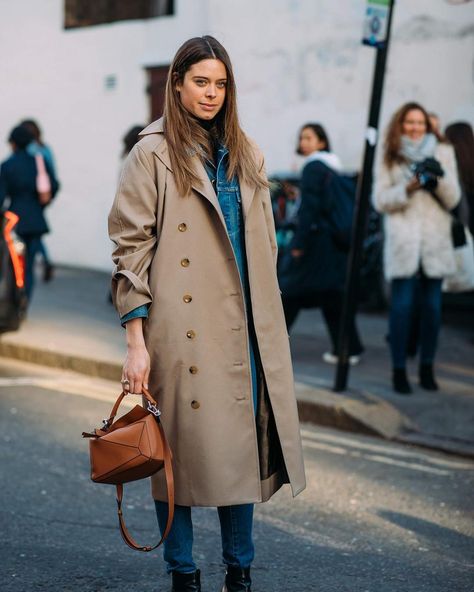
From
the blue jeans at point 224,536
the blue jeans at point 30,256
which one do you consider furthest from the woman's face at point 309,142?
the blue jeans at point 224,536

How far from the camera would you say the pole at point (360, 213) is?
7605mm

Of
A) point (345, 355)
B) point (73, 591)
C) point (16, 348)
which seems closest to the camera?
point (73, 591)

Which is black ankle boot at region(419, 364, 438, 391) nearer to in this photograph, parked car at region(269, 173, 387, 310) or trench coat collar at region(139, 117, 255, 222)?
parked car at region(269, 173, 387, 310)

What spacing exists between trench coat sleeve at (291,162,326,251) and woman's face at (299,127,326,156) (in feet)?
0.73

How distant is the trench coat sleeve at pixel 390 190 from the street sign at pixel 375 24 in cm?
81

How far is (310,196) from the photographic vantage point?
8.65 meters

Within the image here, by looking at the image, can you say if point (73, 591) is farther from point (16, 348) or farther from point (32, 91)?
point (32, 91)

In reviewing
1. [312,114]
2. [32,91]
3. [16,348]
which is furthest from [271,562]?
[32,91]

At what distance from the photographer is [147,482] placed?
233 inches

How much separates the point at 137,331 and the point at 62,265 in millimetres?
12474

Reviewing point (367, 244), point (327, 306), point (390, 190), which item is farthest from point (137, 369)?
point (367, 244)

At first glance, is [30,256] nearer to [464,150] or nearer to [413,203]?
[464,150]

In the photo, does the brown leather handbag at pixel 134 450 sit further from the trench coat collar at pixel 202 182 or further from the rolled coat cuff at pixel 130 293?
the trench coat collar at pixel 202 182

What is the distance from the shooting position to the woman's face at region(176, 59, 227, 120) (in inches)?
146
